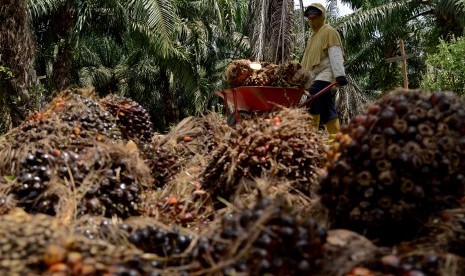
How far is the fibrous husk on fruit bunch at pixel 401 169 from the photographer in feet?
5.92

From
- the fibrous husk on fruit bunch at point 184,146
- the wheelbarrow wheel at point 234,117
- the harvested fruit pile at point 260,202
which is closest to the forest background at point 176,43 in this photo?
the wheelbarrow wheel at point 234,117

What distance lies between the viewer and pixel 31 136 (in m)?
2.92

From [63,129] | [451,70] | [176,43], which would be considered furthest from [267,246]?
[176,43]

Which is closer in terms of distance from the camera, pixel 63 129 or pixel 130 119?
pixel 63 129

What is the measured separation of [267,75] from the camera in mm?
4578

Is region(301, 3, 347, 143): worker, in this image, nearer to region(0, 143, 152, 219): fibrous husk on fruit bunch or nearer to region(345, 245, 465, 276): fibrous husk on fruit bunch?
region(0, 143, 152, 219): fibrous husk on fruit bunch

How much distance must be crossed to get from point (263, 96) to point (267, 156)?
1.81 m

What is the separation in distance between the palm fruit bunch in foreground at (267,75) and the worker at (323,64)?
51cm

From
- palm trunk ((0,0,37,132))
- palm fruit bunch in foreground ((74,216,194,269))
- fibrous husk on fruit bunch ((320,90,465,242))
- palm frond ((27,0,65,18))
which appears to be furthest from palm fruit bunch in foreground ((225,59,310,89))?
palm frond ((27,0,65,18))

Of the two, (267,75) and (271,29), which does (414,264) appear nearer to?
(267,75)

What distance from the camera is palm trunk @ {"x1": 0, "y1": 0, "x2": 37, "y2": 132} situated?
8.23 m

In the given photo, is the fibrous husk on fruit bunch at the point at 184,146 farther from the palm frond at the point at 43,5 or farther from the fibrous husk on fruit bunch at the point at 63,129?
the palm frond at the point at 43,5

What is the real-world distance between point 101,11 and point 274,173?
13.9 metres

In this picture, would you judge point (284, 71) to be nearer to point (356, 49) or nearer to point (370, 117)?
point (370, 117)
